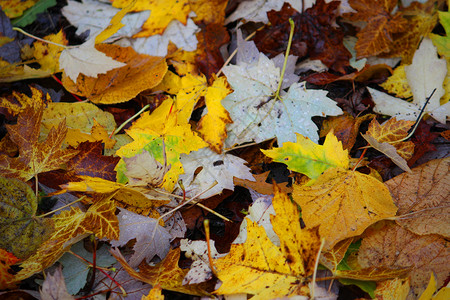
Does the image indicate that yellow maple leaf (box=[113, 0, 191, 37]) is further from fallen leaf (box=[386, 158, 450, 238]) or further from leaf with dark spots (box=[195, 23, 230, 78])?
fallen leaf (box=[386, 158, 450, 238])

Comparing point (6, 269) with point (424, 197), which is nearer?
point (6, 269)

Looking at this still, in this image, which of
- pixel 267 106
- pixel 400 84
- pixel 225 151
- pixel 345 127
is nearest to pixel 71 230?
pixel 225 151

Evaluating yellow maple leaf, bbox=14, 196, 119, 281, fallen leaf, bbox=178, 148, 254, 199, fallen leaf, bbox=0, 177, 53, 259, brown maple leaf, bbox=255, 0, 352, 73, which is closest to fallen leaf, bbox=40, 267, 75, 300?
yellow maple leaf, bbox=14, 196, 119, 281

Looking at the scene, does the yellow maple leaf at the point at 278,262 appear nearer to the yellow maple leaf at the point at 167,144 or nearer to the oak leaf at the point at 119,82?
the yellow maple leaf at the point at 167,144

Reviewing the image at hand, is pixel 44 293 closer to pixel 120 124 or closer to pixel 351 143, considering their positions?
pixel 120 124

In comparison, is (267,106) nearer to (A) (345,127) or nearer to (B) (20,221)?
(A) (345,127)
